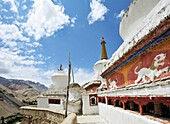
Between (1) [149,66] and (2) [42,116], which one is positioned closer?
(1) [149,66]

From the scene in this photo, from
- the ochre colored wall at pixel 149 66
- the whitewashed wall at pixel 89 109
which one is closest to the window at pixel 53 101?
the whitewashed wall at pixel 89 109

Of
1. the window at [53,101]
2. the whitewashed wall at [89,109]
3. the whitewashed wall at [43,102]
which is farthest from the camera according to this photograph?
the whitewashed wall at [43,102]

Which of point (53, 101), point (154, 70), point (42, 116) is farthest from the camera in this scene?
point (53, 101)

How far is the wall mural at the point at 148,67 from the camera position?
2359mm

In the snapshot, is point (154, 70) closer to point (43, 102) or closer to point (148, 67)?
point (148, 67)

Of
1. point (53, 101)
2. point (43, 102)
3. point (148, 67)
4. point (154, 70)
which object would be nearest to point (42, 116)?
point (53, 101)

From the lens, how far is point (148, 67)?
2812mm

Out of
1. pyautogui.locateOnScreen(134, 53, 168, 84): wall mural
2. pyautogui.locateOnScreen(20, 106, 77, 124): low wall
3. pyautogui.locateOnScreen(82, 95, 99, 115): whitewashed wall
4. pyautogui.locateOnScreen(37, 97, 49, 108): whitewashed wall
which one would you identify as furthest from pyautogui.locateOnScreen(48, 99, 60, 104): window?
pyautogui.locateOnScreen(134, 53, 168, 84): wall mural

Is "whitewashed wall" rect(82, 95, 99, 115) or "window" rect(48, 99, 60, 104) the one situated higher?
"window" rect(48, 99, 60, 104)

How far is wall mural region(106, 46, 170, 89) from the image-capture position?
2.36 metres

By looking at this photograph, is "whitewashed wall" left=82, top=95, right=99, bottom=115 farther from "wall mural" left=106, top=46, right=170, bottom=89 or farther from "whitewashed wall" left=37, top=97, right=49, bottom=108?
"whitewashed wall" left=37, top=97, right=49, bottom=108

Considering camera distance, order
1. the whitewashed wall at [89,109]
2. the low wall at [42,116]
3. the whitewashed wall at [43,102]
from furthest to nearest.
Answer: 1. the whitewashed wall at [43,102]
2. the whitewashed wall at [89,109]
3. the low wall at [42,116]

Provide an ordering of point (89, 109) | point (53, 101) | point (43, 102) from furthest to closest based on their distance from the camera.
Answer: point (43, 102) → point (53, 101) → point (89, 109)

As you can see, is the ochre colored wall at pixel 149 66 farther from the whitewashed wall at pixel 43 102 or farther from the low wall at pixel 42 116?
the whitewashed wall at pixel 43 102
